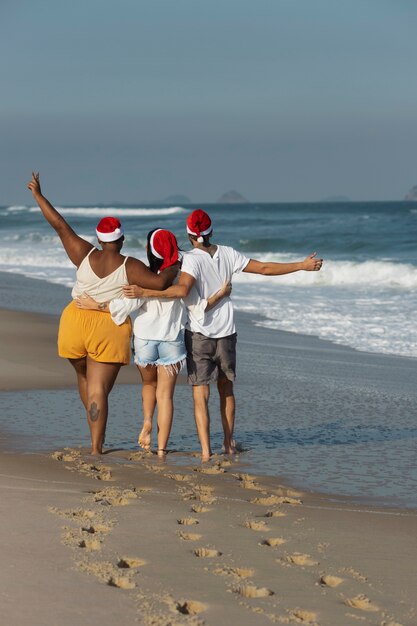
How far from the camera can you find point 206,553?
14.2 ft

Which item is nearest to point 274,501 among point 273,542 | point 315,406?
point 273,542

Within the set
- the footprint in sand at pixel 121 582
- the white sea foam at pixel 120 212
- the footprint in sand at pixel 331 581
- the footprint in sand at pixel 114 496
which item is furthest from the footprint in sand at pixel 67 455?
the white sea foam at pixel 120 212

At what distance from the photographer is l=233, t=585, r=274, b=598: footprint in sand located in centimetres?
385

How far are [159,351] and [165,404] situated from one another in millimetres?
348

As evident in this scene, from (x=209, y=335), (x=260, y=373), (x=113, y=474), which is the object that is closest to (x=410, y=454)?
(x=209, y=335)

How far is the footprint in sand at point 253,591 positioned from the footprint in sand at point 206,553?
0.43 metres

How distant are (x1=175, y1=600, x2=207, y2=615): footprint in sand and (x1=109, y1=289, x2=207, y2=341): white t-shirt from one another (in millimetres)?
3069

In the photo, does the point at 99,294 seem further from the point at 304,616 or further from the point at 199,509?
the point at 304,616

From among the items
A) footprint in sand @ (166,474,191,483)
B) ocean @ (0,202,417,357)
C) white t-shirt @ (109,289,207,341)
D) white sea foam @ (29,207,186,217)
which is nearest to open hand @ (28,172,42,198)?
white t-shirt @ (109,289,207,341)

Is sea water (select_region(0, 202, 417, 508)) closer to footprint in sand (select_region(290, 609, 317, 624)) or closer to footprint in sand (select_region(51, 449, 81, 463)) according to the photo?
footprint in sand (select_region(51, 449, 81, 463))

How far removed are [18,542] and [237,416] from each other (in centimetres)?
401

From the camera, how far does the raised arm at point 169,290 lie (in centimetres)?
631

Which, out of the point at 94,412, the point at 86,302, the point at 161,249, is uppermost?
the point at 161,249

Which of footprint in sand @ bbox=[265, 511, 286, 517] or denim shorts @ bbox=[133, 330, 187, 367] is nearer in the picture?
footprint in sand @ bbox=[265, 511, 286, 517]
